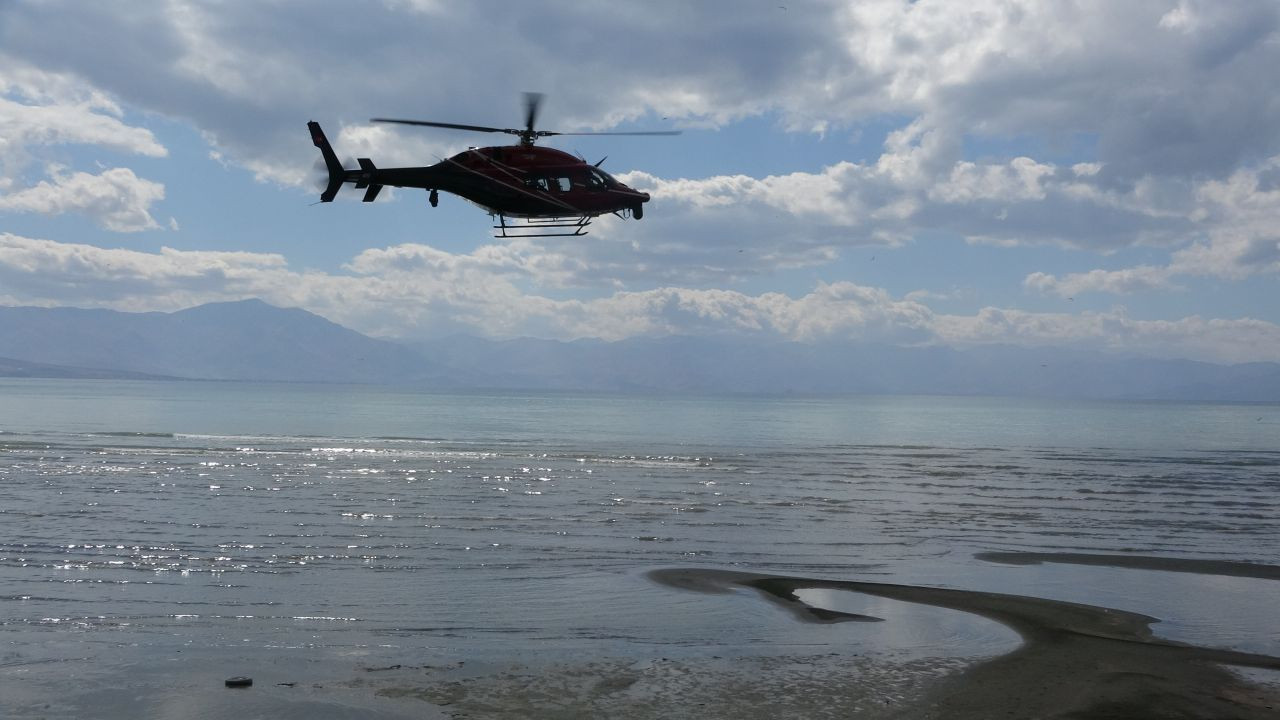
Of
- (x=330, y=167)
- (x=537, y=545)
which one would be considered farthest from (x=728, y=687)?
(x=330, y=167)

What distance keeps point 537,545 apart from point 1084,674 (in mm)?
12916

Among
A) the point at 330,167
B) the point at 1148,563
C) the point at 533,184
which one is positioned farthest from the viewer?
the point at 330,167

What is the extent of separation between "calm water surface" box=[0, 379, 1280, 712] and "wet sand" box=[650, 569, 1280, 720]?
0.80 meters

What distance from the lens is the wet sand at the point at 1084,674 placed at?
1134cm

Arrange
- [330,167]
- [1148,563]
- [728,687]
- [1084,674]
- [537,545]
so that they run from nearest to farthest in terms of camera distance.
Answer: [728,687], [1084,674], [1148,563], [537,545], [330,167]

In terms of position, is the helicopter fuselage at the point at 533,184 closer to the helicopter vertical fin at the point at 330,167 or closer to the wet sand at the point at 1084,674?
the helicopter vertical fin at the point at 330,167

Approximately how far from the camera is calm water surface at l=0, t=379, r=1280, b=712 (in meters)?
14.4

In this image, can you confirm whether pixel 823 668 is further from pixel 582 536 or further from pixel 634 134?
pixel 634 134

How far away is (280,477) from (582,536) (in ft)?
58.2

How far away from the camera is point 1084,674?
12883 millimetres

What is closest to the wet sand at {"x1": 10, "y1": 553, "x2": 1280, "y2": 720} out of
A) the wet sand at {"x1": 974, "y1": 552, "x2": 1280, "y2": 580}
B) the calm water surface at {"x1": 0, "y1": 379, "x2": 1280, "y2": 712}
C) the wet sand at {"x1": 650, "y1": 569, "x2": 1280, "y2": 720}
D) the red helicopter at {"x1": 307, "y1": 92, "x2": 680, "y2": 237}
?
the wet sand at {"x1": 650, "y1": 569, "x2": 1280, "y2": 720}

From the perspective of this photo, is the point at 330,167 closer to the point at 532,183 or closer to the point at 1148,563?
the point at 532,183

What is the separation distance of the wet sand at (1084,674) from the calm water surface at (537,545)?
802mm

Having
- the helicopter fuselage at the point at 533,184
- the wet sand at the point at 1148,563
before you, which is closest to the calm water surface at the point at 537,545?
the wet sand at the point at 1148,563
